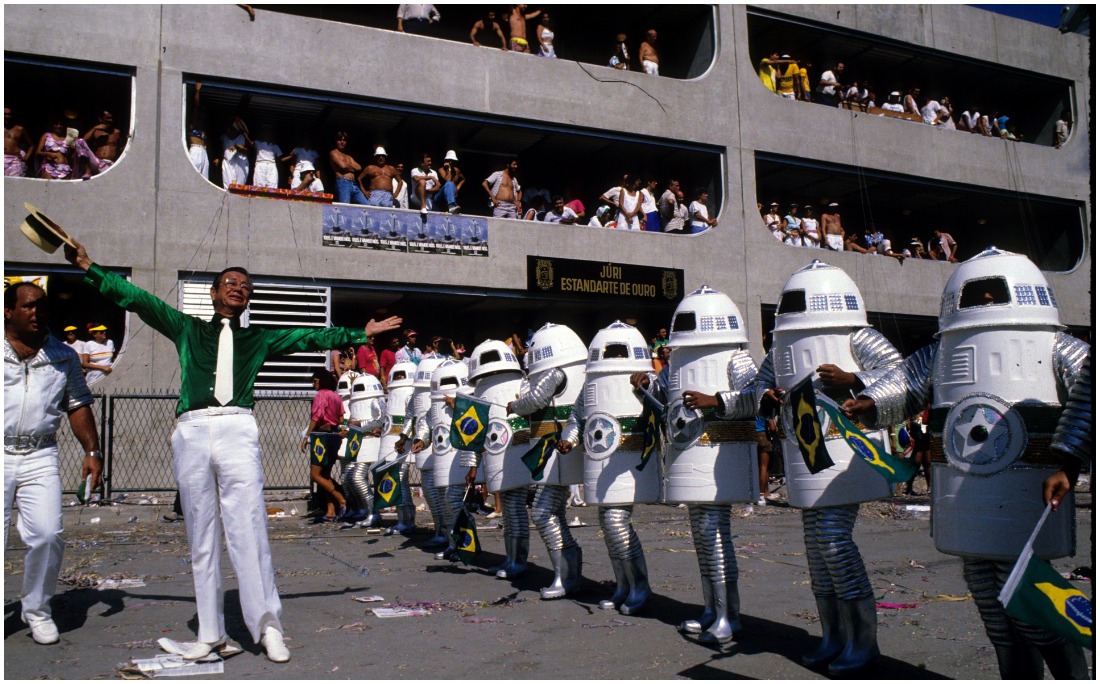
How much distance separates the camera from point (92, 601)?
7074mm

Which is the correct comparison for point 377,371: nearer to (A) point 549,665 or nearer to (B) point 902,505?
(B) point 902,505

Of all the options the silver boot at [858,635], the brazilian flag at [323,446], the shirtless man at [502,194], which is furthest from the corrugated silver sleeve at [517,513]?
the shirtless man at [502,194]

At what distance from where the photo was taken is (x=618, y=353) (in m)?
7.11

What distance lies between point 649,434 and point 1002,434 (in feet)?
9.74

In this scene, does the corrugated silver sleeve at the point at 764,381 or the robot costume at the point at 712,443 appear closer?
the corrugated silver sleeve at the point at 764,381

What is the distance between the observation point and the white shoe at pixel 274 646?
5.24 m

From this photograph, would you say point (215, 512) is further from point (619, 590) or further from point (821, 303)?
point (821, 303)

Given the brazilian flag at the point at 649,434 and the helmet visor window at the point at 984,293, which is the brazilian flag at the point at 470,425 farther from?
the helmet visor window at the point at 984,293

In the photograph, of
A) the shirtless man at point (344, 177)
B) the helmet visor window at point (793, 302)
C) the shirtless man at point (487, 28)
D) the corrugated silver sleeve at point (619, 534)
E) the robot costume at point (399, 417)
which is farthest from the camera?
the shirtless man at point (487, 28)

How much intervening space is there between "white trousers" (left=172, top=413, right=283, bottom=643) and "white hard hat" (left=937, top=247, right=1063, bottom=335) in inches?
155

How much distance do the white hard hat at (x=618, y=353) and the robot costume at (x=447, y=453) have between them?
286 cm

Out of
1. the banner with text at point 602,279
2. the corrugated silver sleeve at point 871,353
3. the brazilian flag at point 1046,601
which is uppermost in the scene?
the banner with text at point 602,279

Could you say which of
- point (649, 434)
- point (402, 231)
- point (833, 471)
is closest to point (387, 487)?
point (649, 434)

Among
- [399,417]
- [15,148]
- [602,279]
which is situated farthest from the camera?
[602,279]
